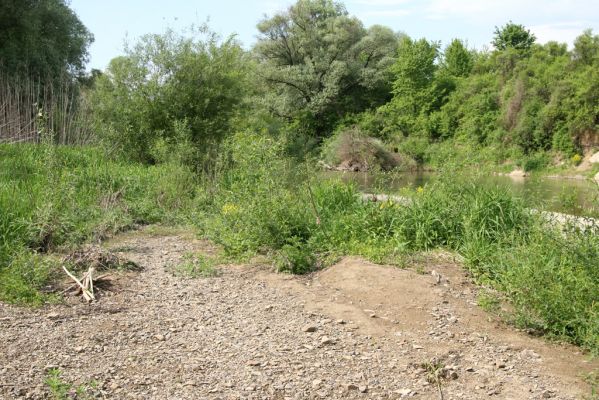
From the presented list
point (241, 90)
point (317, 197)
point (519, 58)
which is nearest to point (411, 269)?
point (317, 197)

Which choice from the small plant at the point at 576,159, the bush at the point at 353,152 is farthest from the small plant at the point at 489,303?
the small plant at the point at 576,159

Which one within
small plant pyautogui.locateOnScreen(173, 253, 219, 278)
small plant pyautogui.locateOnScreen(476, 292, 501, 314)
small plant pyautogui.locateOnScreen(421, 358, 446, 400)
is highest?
small plant pyautogui.locateOnScreen(476, 292, 501, 314)

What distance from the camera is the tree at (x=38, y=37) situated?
2192 cm

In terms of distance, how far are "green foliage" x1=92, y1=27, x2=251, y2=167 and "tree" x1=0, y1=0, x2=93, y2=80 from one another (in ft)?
20.8

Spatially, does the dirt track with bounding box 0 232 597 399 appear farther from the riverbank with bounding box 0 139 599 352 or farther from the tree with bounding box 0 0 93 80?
the tree with bounding box 0 0 93 80

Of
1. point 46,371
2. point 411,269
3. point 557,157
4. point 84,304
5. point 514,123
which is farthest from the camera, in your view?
point 514,123

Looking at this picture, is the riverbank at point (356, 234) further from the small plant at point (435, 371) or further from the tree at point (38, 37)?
the tree at point (38, 37)

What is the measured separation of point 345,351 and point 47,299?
8.43ft

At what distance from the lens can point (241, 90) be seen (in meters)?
17.0

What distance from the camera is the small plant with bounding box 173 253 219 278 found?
6.10 m

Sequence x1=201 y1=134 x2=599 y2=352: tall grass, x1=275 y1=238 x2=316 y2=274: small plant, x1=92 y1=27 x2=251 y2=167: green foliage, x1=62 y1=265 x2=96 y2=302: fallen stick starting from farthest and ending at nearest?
x1=92 y1=27 x2=251 y2=167: green foliage, x1=275 y1=238 x2=316 y2=274: small plant, x1=62 y1=265 x2=96 y2=302: fallen stick, x1=201 y1=134 x2=599 y2=352: tall grass

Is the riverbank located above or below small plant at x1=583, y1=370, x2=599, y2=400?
above

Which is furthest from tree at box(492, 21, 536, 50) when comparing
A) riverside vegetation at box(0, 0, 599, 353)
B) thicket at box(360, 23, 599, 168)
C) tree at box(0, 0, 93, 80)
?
tree at box(0, 0, 93, 80)

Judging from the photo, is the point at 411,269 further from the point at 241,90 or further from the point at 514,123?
the point at 514,123
